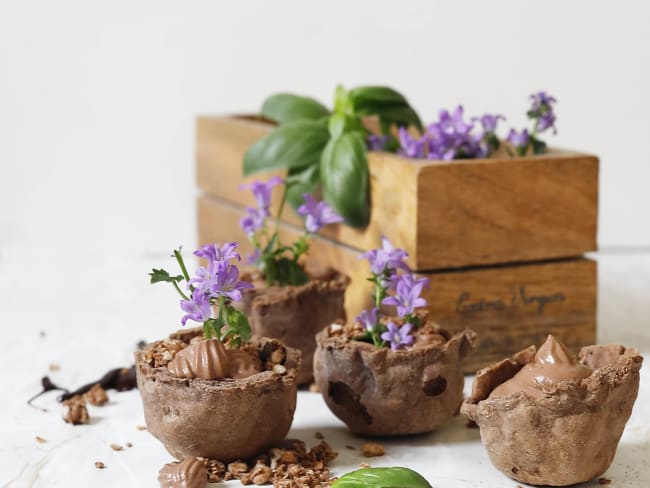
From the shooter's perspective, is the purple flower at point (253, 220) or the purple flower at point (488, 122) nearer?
the purple flower at point (253, 220)

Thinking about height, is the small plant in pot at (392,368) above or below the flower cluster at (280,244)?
below

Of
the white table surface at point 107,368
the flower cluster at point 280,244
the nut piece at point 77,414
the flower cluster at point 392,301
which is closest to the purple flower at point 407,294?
the flower cluster at point 392,301

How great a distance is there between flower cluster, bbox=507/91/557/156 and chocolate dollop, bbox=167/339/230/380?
931 millimetres

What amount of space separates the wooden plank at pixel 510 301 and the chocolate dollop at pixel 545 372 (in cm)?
50

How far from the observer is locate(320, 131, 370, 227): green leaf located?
7.36 ft

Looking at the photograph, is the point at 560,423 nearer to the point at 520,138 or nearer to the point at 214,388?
the point at 214,388

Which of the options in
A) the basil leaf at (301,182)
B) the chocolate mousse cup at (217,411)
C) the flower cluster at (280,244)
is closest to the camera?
the chocolate mousse cup at (217,411)

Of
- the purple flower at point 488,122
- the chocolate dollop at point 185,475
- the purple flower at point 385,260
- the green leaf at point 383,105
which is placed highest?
the green leaf at point 383,105

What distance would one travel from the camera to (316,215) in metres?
2.18

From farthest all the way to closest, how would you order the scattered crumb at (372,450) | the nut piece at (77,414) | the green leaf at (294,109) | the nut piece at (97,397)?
the green leaf at (294,109), the nut piece at (97,397), the nut piece at (77,414), the scattered crumb at (372,450)

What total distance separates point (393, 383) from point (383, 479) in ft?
0.86

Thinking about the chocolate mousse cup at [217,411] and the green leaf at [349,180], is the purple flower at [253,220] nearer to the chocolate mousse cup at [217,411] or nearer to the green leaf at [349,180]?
the green leaf at [349,180]

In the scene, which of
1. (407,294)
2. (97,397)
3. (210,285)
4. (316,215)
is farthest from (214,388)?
(316,215)

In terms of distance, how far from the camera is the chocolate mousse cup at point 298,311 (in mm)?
2033
